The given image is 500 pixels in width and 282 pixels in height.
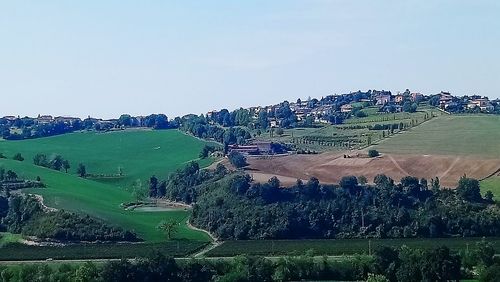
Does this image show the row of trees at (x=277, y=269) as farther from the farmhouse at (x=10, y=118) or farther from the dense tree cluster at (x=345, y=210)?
the farmhouse at (x=10, y=118)

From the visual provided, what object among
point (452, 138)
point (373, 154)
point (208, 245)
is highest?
point (452, 138)

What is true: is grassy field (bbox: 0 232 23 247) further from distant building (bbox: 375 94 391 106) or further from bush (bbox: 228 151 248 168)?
distant building (bbox: 375 94 391 106)

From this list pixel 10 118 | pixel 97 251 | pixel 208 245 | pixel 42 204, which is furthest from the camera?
pixel 10 118

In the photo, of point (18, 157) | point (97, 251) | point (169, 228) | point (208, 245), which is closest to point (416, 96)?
point (18, 157)

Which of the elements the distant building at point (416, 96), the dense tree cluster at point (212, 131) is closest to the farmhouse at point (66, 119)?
the dense tree cluster at point (212, 131)

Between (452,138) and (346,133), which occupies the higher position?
(346,133)

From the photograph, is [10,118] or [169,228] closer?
[169,228]

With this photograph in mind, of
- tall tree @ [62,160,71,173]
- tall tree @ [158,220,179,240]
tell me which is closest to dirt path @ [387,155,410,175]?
tall tree @ [158,220,179,240]

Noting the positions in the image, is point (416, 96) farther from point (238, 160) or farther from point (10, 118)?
point (10, 118)
